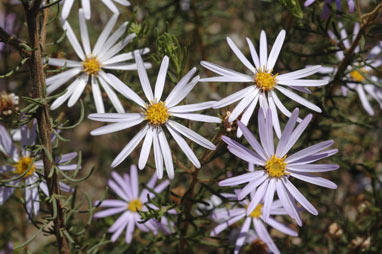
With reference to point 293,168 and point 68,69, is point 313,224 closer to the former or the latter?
point 293,168

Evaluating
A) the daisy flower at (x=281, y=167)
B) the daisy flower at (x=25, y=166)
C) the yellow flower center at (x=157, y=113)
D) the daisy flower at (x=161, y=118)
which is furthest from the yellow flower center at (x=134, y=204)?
the daisy flower at (x=281, y=167)

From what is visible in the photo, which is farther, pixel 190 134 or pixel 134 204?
pixel 134 204

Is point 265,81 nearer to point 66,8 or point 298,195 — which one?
point 298,195

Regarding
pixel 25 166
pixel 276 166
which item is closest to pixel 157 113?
pixel 276 166

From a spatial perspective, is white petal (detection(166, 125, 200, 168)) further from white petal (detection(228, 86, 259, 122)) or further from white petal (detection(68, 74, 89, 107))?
white petal (detection(68, 74, 89, 107))

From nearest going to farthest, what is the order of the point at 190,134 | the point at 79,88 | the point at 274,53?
1. the point at 190,134
2. the point at 274,53
3. the point at 79,88

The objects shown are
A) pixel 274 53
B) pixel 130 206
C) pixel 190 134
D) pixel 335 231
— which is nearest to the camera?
pixel 190 134

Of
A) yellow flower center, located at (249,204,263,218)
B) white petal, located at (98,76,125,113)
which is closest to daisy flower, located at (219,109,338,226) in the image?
yellow flower center, located at (249,204,263,218)
